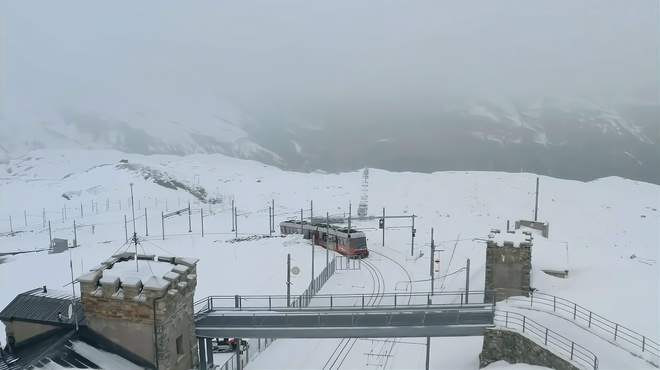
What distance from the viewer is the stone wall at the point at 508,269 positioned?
27.7 m

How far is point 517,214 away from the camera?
245ft

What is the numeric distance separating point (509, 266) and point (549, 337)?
7038mm

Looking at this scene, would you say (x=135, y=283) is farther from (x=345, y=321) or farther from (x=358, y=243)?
(x=358, y=243)

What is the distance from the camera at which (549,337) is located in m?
21.4

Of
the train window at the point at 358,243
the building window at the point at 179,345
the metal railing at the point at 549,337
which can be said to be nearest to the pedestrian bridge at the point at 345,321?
the metal railing at the point at 549,337

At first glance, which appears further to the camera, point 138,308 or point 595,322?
point 595,322

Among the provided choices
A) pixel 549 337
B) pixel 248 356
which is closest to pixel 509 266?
pixel 549 337

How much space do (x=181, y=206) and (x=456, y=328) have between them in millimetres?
71063

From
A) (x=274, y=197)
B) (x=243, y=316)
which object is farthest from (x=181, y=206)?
(x=243, y=316)

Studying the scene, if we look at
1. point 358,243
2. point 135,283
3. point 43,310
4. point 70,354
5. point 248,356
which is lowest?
point 248,356

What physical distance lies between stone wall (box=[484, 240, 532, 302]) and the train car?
20.8 metres

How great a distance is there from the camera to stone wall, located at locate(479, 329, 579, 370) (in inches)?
→ 798

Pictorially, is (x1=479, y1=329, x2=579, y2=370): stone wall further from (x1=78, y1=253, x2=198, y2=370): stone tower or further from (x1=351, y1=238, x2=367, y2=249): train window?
(x1=351, y1=238, x2=367, y2=249): train window

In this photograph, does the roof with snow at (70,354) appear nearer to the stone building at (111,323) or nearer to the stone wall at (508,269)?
the stone building at (111,323)
